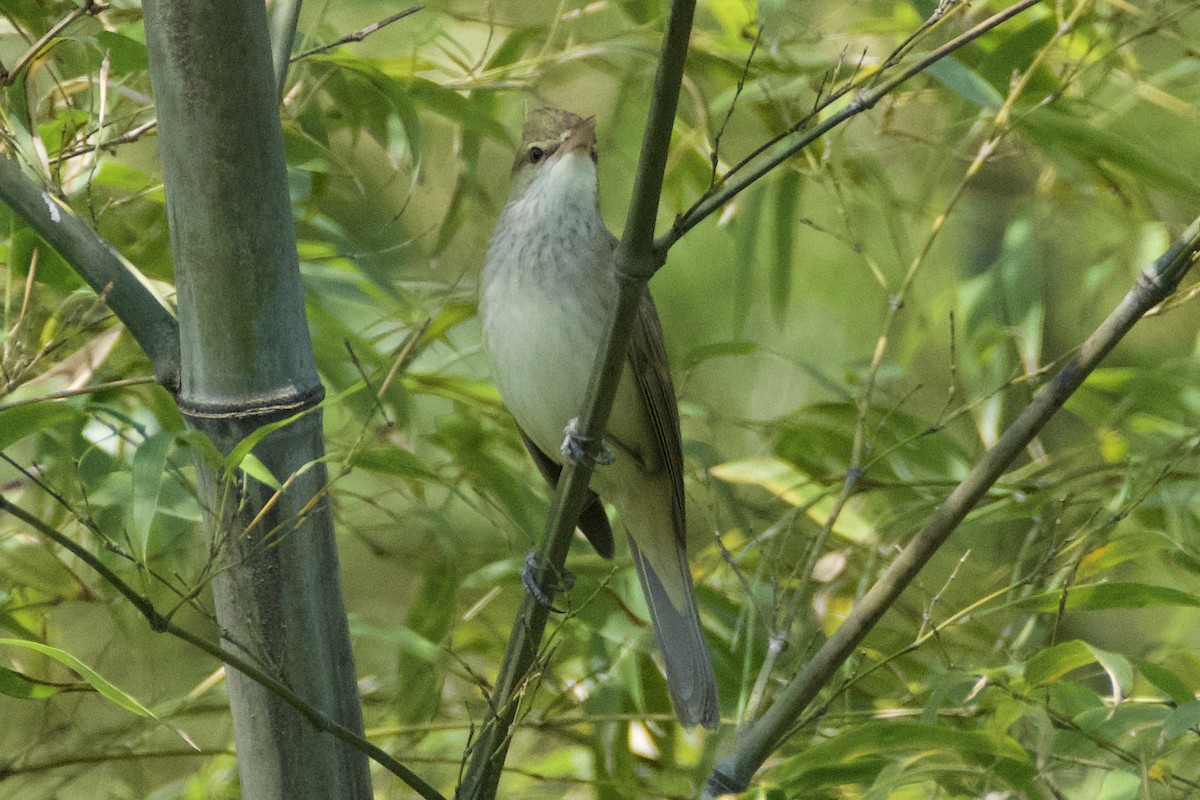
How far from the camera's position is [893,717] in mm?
1754

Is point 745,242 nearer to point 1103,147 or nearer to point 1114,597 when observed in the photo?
point 1103,147

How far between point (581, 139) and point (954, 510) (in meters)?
1.10

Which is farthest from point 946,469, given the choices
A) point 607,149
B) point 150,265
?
point 150,265

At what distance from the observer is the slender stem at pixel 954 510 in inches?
54.6

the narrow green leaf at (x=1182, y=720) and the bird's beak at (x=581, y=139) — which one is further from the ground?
the bird's beak at (x=581, y=139)

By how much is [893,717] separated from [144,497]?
99 centimetres

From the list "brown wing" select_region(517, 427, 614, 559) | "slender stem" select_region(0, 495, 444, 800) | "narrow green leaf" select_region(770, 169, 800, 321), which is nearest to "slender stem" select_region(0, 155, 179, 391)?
"slender stem" select_region(0, 495, 444, 800)

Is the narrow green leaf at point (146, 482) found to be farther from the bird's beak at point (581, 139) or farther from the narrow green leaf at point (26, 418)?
the bird's beak at point (581, 139)

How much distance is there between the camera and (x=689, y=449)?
2295mm

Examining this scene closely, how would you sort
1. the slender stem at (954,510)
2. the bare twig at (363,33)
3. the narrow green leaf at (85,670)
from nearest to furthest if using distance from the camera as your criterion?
the narrow green leaf at (85,670), the slender stem at (954,510), the bare twig at (363,33)

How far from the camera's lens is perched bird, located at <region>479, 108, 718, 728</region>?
2219mm

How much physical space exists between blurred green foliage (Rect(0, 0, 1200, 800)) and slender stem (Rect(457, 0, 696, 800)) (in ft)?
0.33

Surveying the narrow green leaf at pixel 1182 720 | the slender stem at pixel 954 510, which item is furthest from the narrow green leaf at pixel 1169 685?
the slender stem at pixel 954 510

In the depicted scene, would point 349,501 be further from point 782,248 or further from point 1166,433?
point 1166,433
